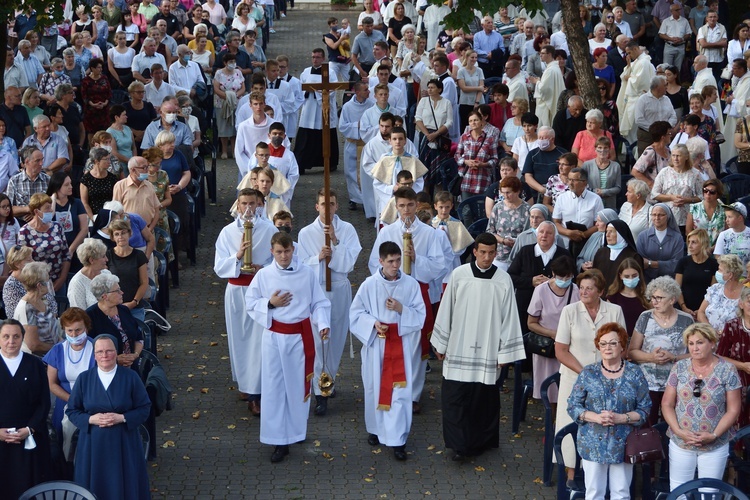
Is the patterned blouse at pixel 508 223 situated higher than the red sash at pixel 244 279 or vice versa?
the patterned blouse at pixel 508 223

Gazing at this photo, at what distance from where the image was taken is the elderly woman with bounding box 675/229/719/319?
40.4 ft

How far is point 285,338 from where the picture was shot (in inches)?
446

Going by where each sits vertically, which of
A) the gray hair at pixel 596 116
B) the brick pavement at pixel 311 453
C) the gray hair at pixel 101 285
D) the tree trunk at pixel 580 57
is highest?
the tree trunk at pixel 580 57

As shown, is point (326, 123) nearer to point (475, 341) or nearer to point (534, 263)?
point (534, 263)

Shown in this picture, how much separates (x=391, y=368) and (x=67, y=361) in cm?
279

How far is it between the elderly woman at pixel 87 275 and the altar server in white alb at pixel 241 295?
1.29 m

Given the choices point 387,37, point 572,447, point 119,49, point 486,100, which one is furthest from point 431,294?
point 387,37

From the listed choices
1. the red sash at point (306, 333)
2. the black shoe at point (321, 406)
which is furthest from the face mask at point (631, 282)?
the black shoe at point (321, 406)

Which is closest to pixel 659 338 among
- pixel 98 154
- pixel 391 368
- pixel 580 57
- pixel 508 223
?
pixel 391 368

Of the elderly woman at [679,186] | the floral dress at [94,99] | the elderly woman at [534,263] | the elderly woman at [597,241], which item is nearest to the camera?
the elderly woman at [534,263]

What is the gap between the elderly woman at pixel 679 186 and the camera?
45.7ft

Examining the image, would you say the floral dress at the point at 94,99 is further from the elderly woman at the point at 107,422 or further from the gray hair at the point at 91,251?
the elderly woman at the point at 107,422

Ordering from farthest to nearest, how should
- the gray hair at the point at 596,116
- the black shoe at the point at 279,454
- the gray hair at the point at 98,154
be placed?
the gray hair at the point at 596,116, the gray hair at the point at 98,154, the black shoe at the point at 279,454

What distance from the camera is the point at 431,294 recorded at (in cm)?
1309
